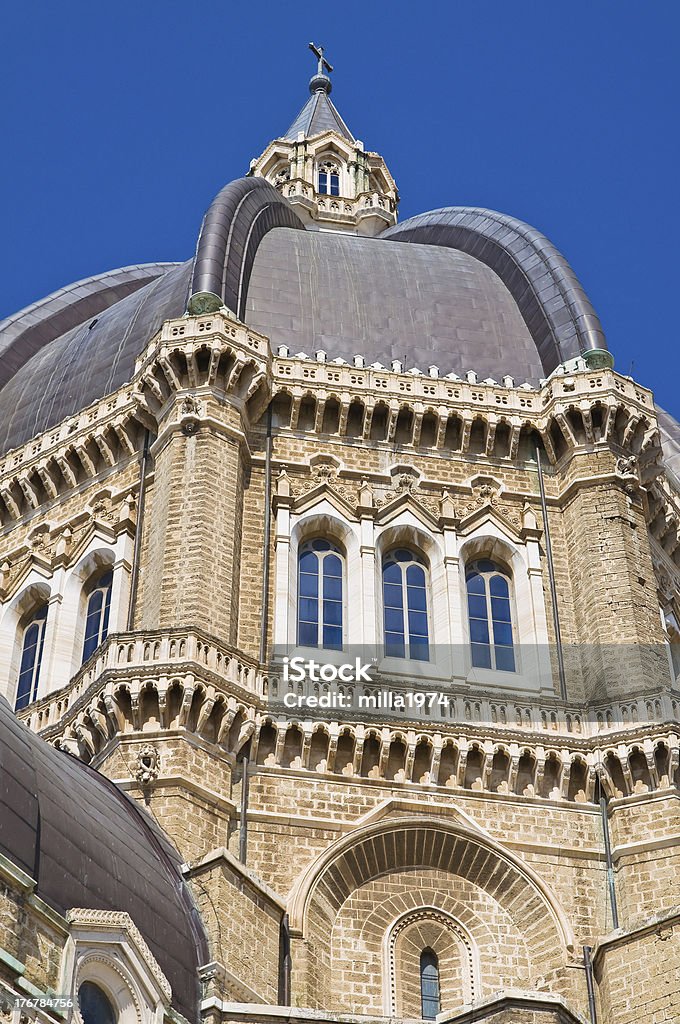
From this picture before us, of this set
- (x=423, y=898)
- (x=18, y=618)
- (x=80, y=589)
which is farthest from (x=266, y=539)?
(x=423, y=898)

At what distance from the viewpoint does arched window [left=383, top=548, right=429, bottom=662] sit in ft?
118

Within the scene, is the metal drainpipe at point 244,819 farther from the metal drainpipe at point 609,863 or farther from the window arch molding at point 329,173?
the window arch molding at point 329,173

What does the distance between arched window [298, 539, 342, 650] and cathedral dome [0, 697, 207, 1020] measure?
23.9 feet

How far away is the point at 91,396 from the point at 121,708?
11.9m

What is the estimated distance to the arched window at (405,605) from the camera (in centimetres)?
3600

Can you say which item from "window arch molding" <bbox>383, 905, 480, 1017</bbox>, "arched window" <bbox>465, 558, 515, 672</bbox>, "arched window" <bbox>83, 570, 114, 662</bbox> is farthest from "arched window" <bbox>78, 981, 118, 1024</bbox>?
"arched window" <bbox>465, 558, 515, 672</bbox>

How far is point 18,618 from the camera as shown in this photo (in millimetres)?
38906

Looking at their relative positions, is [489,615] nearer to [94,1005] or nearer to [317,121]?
[94,1005]

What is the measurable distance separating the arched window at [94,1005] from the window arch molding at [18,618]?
14723 millimetres

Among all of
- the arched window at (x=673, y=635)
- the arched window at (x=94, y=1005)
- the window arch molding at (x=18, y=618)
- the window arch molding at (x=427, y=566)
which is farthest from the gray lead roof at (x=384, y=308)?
the arched window at (x=94, y=1005)

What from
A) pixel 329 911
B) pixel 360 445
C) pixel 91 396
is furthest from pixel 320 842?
pixel 91 396

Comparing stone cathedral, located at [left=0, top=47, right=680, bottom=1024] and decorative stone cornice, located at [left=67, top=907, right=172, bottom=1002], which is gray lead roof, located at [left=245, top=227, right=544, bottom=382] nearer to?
stone cathedral, located at [left=0, top=47, right=680, bottom=1024]

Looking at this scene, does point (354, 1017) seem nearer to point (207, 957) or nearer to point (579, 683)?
point (207, 957)

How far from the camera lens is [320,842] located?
3148 centimetres
